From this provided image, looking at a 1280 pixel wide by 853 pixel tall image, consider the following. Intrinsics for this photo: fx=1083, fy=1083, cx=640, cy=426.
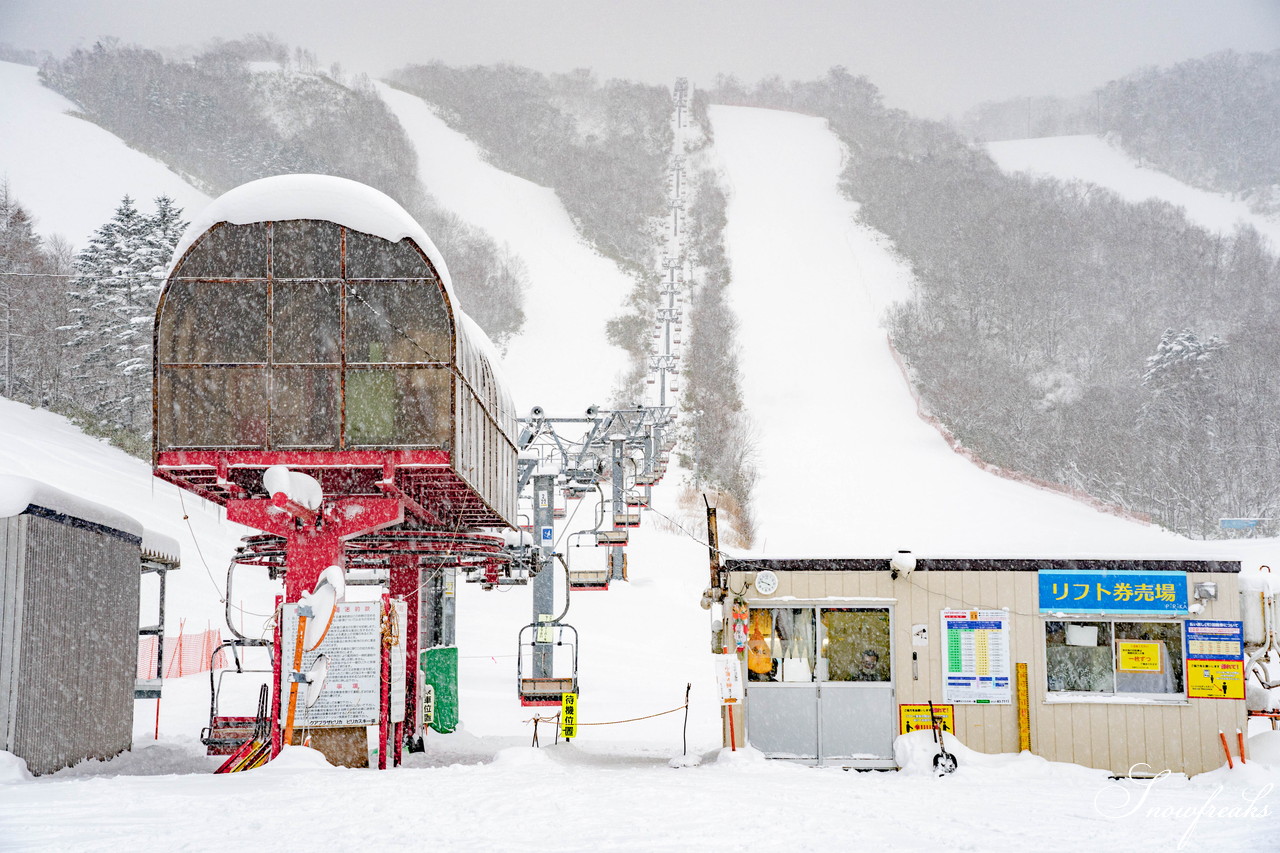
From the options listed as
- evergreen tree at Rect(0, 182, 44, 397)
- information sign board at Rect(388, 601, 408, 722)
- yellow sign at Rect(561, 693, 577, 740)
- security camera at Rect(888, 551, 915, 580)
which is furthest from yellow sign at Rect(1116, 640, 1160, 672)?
evergreen tree at Rect(0, 182, 44, 397)

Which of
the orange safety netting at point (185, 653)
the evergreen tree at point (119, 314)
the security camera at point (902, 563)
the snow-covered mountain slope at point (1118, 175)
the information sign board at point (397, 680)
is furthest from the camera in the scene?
the snow-covered mountain slope at point (1118, 175)

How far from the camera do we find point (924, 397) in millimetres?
71438

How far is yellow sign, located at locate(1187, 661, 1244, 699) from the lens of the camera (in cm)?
1432

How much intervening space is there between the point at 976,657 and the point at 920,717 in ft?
3.64

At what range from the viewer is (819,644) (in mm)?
14867

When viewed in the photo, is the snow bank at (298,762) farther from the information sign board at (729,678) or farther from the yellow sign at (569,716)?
the information sign board at (729,678)

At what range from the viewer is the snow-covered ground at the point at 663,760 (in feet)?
30.7

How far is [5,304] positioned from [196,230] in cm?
4353

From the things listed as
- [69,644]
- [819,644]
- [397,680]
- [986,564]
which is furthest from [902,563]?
[69,644]

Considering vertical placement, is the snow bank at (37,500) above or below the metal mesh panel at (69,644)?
above

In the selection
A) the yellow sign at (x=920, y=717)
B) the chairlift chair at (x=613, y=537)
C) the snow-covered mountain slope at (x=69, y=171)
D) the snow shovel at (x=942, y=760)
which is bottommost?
the snow shovel at (x=942, y=760)

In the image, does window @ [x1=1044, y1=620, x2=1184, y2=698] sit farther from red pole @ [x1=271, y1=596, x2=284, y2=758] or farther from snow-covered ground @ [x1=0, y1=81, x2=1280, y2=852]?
red pole @ [x1=271, y1=596, x2=284, y2=758]

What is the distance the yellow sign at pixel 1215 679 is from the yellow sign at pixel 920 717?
3.13 metres

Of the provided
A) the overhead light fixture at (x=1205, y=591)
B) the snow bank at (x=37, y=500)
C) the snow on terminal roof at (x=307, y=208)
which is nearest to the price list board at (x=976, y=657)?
the overhead light fixture at (x=1205, y=591)
